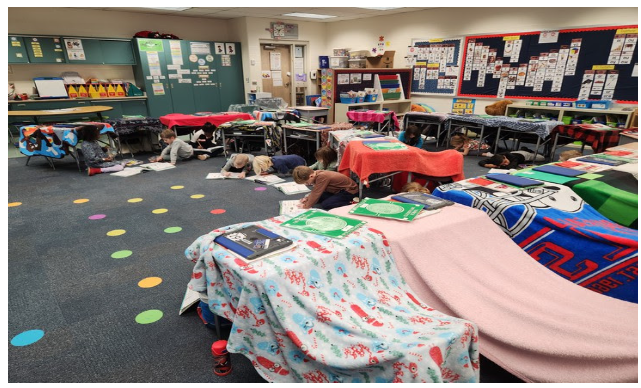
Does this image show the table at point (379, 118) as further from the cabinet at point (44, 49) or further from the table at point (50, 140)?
the cabinet at point (44, 49)

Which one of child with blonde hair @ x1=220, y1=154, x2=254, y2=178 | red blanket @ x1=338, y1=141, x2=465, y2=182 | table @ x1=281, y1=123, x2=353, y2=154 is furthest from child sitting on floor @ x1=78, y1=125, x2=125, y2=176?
red blanket @ x1=338, y1=141, x2=465, y2=182

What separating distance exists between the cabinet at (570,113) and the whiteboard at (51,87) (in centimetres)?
812

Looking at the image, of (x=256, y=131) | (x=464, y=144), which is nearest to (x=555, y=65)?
(x=464, y=144)

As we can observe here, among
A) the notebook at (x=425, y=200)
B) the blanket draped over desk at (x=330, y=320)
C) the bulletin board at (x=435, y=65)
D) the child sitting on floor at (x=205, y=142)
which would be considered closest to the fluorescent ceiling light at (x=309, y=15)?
the bulletin board at (x=435, y=65)

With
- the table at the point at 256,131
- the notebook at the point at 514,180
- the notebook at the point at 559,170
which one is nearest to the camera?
the notebook at the point at 514,180

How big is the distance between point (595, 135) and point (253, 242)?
4.72 meters

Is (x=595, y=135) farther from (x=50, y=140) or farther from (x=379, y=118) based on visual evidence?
(x=50, y=140)

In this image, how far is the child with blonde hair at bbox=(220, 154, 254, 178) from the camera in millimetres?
4590

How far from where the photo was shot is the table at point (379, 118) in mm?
6152

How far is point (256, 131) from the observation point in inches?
214

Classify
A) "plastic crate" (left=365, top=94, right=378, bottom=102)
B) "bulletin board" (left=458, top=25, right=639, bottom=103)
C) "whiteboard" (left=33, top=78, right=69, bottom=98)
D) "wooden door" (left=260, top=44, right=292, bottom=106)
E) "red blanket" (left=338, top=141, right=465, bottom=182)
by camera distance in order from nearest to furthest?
"red blanket" (left=338, top=141, right=465, bottom=182), "bulletin board" (left=458, top=25, right=639, bottom=103), "whiteboard" (left=33, top=78, right=69, bottom=98), "plastic crate" (left=365, top=94, right=378, bottom=102), "wooden door" (left=260, top=44, right=292, bottom=106)

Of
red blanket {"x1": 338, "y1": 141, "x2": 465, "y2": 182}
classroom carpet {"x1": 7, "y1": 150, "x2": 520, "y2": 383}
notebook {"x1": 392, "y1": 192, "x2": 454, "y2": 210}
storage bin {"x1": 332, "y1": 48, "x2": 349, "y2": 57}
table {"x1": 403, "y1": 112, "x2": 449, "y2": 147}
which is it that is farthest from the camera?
storage bin {"x1": 332, "y1": 48, "x2": 349, "y2": 57}

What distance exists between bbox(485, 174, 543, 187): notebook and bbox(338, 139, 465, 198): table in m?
0.95

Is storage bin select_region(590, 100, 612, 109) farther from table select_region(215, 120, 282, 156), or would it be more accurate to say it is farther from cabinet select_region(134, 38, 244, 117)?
cabinet select_region(134, 38, 244, 117)
